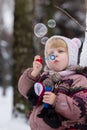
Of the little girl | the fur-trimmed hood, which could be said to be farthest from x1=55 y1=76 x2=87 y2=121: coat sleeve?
the fur-trimmed hood

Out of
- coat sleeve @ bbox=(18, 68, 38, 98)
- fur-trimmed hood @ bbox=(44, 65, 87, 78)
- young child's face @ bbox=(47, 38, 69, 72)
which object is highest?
young child's face @ bbox=(47, 38, 69, 72)

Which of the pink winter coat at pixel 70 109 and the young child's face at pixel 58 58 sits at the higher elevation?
the young child's face at pixel 58 58

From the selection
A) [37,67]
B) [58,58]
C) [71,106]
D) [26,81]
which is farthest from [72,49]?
[71,106]

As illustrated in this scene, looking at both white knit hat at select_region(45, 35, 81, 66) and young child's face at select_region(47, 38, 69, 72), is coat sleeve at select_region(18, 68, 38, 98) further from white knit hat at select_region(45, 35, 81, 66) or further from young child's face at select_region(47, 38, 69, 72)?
white knit hat at select_region(45, 35, 81, 66)

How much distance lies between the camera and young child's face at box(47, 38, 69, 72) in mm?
3891

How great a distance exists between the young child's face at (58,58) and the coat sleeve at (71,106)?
0.29 metres

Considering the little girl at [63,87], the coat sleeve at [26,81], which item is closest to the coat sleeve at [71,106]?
the little girl at [63,87]

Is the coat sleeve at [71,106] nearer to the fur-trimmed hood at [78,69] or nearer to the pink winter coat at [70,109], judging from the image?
the pink winter coat at [70,109]

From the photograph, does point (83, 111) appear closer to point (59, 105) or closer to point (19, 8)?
point (59, 105)

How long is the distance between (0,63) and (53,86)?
61.8 ft

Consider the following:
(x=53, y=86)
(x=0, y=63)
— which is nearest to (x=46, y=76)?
(x=53, y=86)

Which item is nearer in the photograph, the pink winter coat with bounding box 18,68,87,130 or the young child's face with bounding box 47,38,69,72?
the pink winter coat with bounding box 18,68,87,130

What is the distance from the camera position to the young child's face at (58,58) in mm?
3891

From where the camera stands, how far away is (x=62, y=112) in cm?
364
